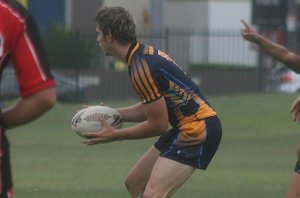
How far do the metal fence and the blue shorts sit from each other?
19.2 meters

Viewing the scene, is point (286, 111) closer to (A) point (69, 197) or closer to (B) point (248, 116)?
(B) point (248, 116)

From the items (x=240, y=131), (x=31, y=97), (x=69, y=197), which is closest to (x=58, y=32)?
(x=240, y=131)

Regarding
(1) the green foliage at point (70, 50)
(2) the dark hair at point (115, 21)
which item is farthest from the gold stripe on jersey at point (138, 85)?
(1) the green foliage at point (70, 50)

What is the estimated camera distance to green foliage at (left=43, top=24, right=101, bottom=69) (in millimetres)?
28453

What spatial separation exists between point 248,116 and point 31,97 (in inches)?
710

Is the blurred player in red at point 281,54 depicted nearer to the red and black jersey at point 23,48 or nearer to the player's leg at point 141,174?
the player's leg at point 141,174

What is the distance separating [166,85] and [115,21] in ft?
2.30

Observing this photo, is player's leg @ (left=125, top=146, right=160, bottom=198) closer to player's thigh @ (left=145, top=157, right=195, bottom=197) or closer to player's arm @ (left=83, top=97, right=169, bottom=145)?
player's thigh @ (left=145, top=157, right=195, bottom=197)

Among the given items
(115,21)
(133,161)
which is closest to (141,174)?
(115,21)

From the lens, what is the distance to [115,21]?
765 centimetres

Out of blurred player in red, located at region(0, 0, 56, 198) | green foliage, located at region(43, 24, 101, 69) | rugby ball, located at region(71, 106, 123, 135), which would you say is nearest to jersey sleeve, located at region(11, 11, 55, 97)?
blurred player in red, located at region(0, 0, 56, 198)

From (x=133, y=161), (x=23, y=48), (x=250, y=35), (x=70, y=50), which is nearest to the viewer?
(x=23, y=48)

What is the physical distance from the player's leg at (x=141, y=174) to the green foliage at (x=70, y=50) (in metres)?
19.8

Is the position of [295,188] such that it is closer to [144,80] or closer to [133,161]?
[144,80]
